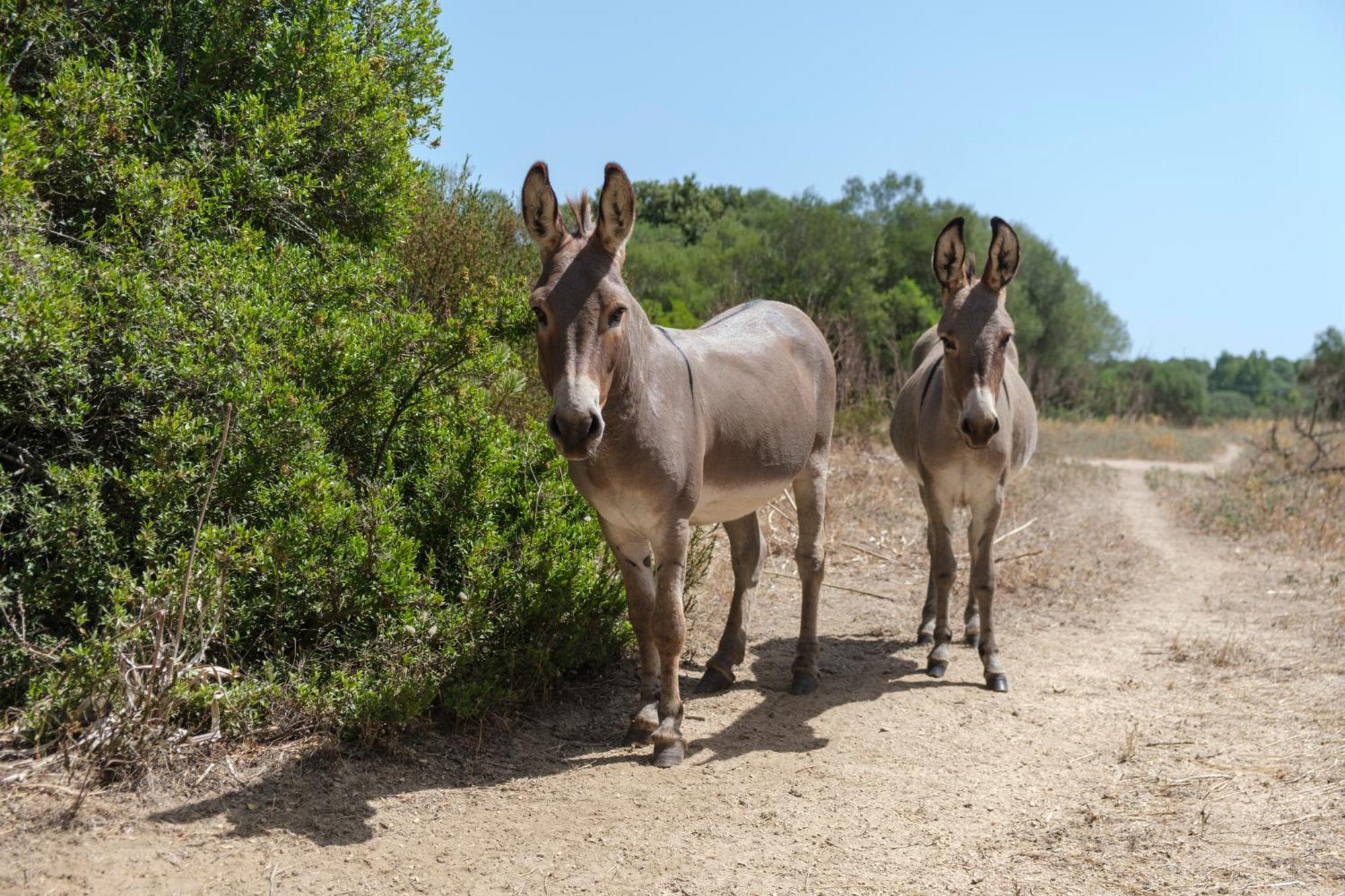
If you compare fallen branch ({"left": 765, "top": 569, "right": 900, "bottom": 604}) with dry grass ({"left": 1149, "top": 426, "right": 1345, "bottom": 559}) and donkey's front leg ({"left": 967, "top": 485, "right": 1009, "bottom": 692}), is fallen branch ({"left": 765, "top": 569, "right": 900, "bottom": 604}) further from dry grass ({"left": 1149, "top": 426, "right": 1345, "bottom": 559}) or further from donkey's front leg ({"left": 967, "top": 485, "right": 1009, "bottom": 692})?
dry grass ({"left": 1149, "top": 426, "right": 1345, "bottom": 559})

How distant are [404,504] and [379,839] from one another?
202 cm

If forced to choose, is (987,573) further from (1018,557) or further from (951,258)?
(1018,557)

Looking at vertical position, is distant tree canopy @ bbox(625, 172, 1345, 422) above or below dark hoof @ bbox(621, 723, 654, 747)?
above

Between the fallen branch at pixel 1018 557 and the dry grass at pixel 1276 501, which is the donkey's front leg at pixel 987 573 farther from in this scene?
the dry grass at pixel 1276 501

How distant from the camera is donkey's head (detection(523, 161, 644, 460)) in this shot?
3809 mm

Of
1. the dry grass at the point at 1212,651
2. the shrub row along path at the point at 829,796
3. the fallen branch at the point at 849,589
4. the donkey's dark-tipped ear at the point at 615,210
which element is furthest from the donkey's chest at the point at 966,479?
the donkey's dark-tipped ear at the point at 615,210

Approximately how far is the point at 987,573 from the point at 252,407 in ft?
14.7

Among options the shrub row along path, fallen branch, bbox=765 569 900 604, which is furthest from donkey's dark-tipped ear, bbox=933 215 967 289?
fallen branch, bbox=765 569 900 604

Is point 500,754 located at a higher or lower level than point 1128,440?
lower

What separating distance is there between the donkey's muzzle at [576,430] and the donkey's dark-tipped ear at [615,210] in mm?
873

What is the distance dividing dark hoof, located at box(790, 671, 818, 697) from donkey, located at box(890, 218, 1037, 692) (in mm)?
925

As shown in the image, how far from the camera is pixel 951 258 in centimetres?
581

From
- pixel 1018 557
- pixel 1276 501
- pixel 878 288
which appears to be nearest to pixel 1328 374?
pixel 878 288

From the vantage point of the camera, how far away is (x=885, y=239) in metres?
35.3
